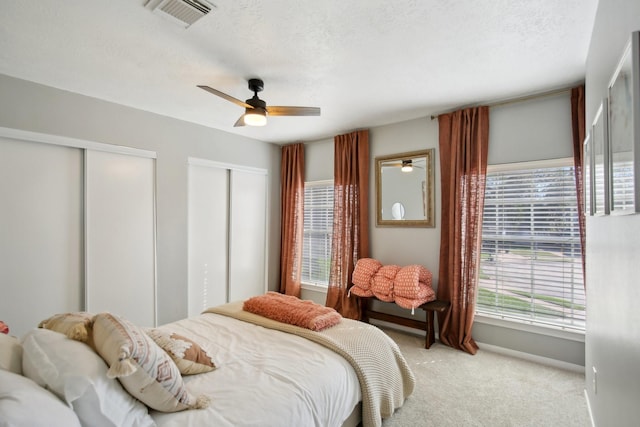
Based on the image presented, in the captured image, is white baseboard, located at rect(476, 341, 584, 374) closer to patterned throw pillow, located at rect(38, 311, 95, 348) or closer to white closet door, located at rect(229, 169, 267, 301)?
white closet door, located at rect(229, 169, 267, 301)

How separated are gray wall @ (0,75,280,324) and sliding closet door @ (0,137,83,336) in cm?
14

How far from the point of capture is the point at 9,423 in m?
0.81

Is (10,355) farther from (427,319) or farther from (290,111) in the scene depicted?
(427,319)

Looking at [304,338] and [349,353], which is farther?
[304,338]

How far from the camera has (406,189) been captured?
389 cm

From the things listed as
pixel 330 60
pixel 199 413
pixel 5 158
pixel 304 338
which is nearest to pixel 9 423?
pixel 199 413

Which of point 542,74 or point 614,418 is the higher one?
point 542,74

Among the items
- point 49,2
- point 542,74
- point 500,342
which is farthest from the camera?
point 500,342

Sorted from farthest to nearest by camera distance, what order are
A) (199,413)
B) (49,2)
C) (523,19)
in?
(523,19) < (49,2) < (199,413)

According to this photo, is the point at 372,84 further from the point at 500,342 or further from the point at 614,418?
the point at 500,342

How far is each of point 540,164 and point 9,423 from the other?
3.81m

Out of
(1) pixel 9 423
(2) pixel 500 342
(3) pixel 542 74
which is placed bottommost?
(2) pixel 500 342

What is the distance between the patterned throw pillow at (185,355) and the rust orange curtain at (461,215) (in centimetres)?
264

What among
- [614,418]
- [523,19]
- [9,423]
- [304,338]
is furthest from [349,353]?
[523,19]
